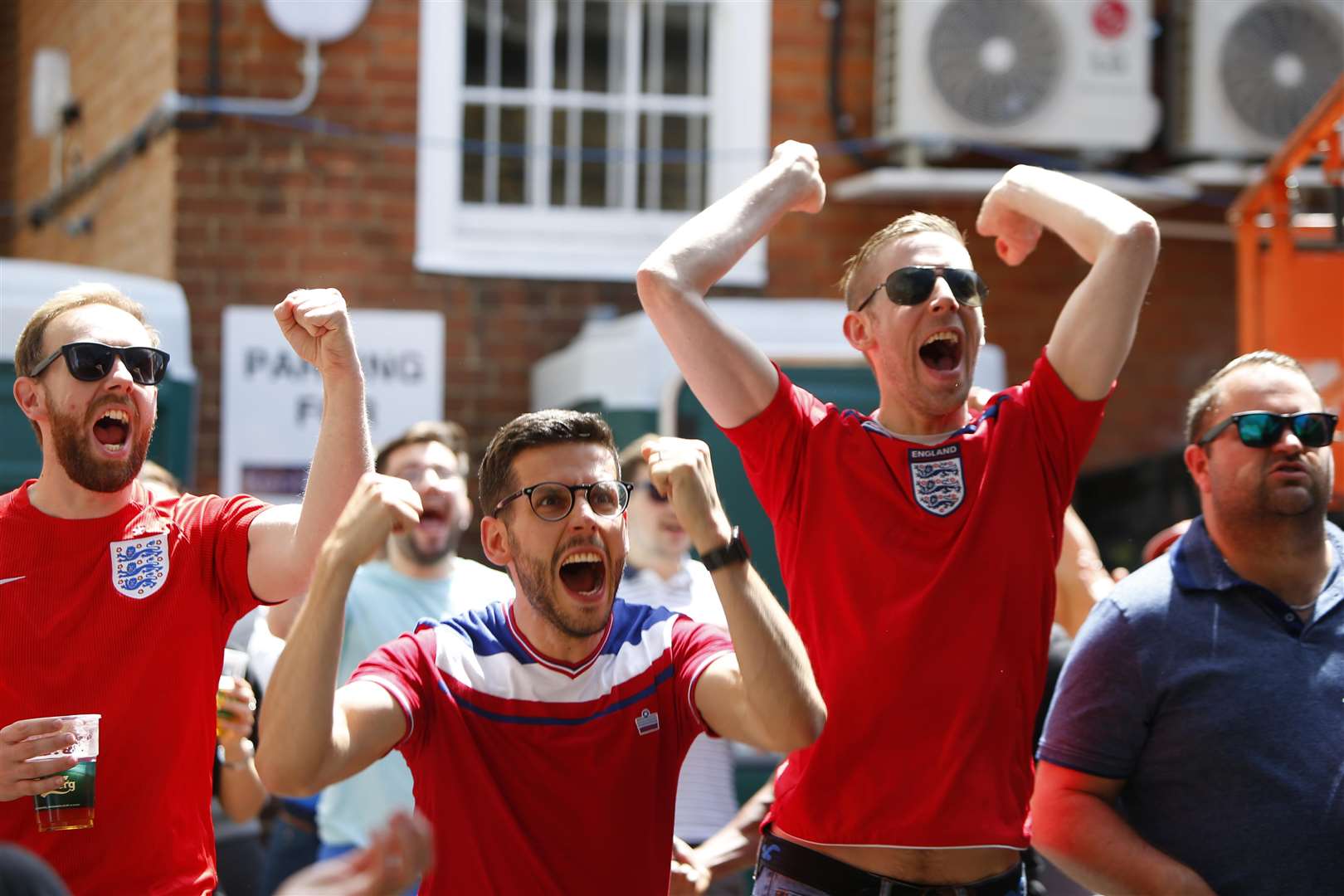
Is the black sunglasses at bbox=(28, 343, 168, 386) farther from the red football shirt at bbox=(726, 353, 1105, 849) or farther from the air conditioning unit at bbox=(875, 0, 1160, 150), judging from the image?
the air conditioning unit at bbox=(875, 0, 1160, 150)

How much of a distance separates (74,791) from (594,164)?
6.61 m

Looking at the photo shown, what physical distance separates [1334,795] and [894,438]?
1123mm

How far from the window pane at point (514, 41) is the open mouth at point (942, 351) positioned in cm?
610

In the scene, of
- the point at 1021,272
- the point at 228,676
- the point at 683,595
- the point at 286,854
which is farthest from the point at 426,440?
the point at 1021,272

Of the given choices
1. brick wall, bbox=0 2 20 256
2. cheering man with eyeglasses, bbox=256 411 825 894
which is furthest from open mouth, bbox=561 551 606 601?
brick wall, bbox=0 2 20 256

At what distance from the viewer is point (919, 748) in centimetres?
318

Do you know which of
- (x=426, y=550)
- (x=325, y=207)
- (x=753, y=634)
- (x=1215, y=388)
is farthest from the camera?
(x=325, y=207)

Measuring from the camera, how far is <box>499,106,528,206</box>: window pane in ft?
30.1

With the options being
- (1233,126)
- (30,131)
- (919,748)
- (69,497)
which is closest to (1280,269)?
(1233,126)

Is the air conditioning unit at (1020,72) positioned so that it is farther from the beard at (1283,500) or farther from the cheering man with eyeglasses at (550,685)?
the cheering man with eyeglasses at (550,685)

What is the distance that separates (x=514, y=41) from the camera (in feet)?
30.0

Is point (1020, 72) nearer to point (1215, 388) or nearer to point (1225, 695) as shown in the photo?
point (1215, 388)

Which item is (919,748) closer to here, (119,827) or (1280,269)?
(119,827)

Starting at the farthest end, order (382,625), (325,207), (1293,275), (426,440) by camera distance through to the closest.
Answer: (325,207) < (1293,275) < (426,440) < (382,625)
